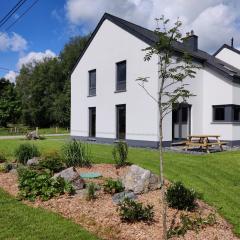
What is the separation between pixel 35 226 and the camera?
5852 mm

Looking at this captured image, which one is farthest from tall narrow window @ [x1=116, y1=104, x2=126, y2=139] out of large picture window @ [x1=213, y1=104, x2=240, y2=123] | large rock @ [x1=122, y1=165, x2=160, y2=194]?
large rock @ [x1=122, y1=165, x2=160, y2=194]

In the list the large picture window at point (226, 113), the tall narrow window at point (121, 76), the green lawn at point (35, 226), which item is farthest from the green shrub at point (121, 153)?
the large picture window at point (226, 113)

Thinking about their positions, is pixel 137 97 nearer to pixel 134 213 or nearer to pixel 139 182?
pixel 139 182

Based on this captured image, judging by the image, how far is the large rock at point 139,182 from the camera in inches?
311

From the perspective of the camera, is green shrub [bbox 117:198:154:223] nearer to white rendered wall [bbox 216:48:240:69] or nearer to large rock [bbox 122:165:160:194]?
large rock [bbox 122:165:160:194]

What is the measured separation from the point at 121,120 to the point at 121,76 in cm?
292

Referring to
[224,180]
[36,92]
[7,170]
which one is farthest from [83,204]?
[36,92]

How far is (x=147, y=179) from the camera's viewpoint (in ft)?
26.5

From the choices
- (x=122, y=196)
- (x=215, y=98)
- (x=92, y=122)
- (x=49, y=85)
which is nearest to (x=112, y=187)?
(x=122, y=196)

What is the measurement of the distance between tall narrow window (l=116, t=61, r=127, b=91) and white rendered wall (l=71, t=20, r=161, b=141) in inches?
12.7

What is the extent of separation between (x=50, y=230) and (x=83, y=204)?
1.35m

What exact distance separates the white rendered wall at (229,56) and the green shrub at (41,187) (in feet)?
78.2

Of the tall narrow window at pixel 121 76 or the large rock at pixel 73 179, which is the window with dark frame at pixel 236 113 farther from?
the large rock at pixel 73 179

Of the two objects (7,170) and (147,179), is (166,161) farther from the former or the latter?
(7,170)
